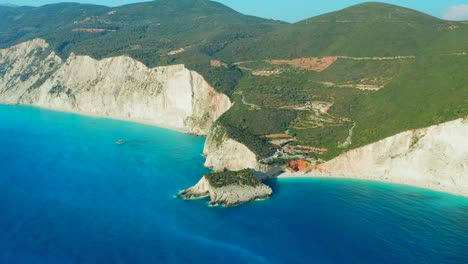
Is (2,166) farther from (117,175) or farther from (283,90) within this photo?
(283,90)

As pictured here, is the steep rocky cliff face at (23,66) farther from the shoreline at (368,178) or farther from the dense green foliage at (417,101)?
the dense green foliage at (417,101)

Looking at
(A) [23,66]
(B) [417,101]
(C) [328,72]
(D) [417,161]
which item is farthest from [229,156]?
(A) [23,66]

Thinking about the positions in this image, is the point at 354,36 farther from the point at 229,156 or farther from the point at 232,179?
the point at 232,179

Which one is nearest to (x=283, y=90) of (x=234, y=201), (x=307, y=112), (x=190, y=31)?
(x=307, y=112)

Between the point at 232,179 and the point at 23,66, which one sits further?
the point at 23,66

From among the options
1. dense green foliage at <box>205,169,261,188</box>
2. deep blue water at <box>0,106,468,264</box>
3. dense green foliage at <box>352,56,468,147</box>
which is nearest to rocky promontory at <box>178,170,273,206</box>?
dense green foliage at <box>205,169,261,188</box>

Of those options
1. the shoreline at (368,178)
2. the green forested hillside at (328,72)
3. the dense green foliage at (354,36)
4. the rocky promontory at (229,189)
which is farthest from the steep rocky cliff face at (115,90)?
the rocky promontory at (229,189)

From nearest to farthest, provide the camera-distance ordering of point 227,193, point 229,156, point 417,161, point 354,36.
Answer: point 227,193 < point 417,161 < point 229,156 < point 354,36

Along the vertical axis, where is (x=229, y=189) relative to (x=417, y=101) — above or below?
below
